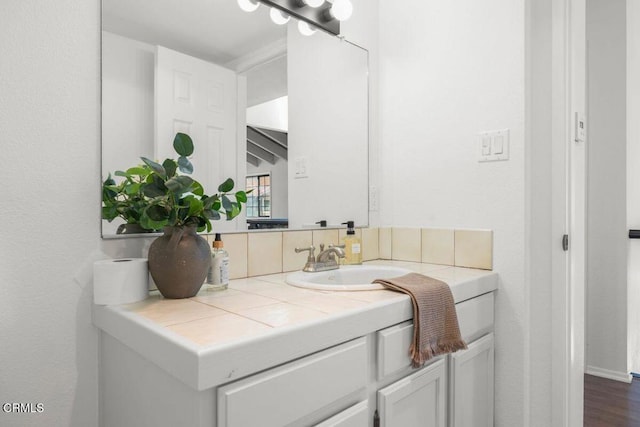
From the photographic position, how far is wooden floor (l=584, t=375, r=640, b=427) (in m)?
1.87

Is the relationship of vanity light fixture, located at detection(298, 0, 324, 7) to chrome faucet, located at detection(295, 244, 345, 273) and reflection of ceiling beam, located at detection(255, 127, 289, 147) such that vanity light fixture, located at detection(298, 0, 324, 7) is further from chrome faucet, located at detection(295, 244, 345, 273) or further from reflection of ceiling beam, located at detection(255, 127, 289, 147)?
chrome faucet, located at detection(295, 244, 345, 273)

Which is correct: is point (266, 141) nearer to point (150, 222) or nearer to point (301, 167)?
point (301, 167)

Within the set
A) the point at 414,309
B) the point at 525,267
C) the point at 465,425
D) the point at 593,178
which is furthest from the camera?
the point at 593,178

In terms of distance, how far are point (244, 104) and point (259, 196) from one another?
0.33m

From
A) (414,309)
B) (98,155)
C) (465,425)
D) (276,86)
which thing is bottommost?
(465,425)

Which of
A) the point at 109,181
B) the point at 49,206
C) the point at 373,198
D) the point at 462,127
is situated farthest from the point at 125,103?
the point at 462,127

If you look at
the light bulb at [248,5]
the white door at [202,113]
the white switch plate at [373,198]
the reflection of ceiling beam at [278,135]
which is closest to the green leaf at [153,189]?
the white door at [202,113]

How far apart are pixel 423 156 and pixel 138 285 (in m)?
1.24

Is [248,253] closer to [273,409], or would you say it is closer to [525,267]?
[273,409]

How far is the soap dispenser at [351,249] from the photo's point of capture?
164 centimetres

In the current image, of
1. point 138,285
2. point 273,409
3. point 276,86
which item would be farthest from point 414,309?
point 276,86

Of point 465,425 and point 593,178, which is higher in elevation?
point 593,178

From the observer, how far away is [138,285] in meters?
1.00

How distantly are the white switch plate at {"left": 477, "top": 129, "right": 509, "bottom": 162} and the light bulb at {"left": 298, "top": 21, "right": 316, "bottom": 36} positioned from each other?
0.79 metres
